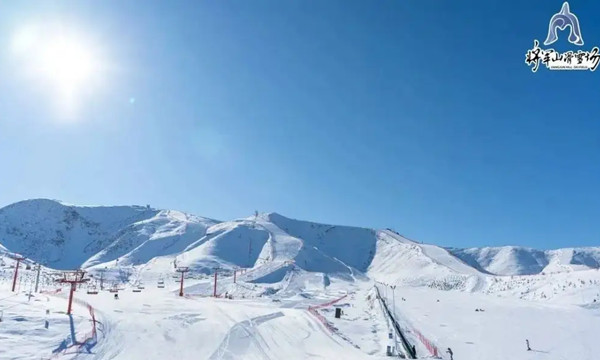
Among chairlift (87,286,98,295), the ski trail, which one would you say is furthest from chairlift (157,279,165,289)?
the ski trail

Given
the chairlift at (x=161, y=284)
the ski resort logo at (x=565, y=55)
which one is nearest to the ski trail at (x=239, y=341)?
the ski resort logo at (x=565, y=55)

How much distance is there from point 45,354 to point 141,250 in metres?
158

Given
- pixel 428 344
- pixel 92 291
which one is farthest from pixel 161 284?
pixel 428 344

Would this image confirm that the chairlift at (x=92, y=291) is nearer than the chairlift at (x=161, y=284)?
Yes

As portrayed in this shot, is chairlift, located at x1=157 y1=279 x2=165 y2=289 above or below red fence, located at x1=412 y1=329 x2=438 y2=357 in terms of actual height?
above

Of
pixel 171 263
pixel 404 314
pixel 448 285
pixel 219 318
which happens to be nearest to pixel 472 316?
pixel 404 314

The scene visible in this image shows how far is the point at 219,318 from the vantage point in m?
48.7

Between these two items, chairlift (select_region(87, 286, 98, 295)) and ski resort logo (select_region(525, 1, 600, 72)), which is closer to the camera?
ski resort logo (select_region(525, 1, 600, 72))

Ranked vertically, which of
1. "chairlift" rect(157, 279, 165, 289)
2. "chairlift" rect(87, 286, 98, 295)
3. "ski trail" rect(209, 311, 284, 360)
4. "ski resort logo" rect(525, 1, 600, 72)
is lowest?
"ski trail" rect(209, 311, 284, 360)

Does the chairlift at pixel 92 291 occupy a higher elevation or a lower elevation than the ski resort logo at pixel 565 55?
lower

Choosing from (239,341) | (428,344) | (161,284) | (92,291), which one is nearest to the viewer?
(428,344)

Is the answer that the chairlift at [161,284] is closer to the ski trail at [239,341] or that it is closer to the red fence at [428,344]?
the ski trail at [239,341]

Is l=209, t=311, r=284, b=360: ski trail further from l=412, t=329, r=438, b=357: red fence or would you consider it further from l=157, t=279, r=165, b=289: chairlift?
l=157, t=279, r=165, b=289: chairlift

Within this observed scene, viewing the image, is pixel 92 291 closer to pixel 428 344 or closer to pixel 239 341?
pixel 239 341
